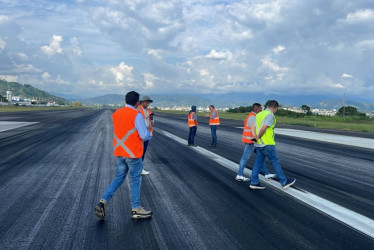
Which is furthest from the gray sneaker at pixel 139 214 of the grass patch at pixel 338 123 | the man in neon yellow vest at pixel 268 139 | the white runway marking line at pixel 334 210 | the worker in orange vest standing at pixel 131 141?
the grass patch at pixel 338 123

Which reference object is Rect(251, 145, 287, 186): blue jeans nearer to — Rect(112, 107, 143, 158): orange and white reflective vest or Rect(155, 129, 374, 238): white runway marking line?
Rect(155, 129, 374, 238): white runway marking line

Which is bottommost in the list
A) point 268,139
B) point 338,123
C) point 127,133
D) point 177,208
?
point 177,208

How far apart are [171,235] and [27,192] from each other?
3.69 metres

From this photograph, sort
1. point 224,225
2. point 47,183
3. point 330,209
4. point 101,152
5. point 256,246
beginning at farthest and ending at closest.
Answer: point 101,152 → point 47,183 → point 330,209 → point 224,225 → point 256,246

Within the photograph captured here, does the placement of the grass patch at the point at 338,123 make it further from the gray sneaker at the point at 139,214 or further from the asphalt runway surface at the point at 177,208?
the gray sneaker at the point at 139,214

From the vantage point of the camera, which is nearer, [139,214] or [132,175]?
[139,214]

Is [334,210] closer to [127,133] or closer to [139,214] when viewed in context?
[139,214]

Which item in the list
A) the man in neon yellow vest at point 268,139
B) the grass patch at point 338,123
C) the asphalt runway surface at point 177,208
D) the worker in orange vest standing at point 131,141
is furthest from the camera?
the grass patch at point 338,123

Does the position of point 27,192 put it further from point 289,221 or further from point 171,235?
point 289,221

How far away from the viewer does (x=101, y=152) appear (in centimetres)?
1180

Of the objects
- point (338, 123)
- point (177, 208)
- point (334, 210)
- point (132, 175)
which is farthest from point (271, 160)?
point (338, 123)

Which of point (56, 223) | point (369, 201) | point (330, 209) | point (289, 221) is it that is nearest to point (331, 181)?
→ point (369, 201)

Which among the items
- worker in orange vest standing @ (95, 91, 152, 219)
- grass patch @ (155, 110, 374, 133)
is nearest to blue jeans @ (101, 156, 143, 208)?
worker in orange vest standing @ (95, 91, 152, 219)

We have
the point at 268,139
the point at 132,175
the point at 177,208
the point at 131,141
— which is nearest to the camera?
the point at 131,141
